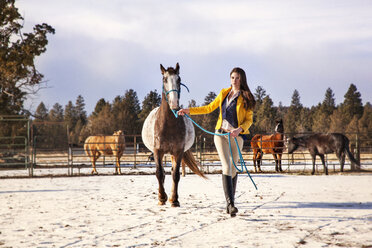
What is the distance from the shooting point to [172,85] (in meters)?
5.20

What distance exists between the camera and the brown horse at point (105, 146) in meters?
13.7

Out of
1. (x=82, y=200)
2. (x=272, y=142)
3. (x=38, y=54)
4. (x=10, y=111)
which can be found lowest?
(x=82, y=200)


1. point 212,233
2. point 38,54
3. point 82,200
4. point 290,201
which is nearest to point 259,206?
point 290,201

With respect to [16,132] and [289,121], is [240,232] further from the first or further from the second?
[289,121]

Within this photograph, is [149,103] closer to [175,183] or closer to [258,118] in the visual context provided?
[258,118]

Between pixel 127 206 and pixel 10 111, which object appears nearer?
pixel 127 206

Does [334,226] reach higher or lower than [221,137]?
lower

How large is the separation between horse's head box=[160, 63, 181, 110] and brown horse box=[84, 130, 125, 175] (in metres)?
8.29

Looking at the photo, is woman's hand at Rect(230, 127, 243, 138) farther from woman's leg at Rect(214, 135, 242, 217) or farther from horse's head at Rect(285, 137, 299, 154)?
horse's head at Rect(285, 137, 299, 154)

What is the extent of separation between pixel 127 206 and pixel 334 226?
3321 mm

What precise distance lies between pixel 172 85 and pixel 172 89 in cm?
6

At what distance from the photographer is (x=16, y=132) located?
63.6 ft

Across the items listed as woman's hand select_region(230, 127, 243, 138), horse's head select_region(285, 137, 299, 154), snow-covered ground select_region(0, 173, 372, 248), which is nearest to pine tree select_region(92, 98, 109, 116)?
horse's head select_region(285, 137, 299, 154)

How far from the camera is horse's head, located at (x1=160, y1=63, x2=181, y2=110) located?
5.09m
